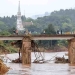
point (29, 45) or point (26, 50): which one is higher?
point (29, 45)

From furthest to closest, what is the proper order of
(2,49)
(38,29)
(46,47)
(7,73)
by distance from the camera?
(38,29), (46,47), (2,49), (7,73)

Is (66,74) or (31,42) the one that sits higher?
(31,42)

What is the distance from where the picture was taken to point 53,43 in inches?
5423

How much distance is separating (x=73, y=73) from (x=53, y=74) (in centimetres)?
Answer: 291

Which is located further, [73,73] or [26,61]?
[26,61]

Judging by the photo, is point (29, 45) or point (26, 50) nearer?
point (26, 50)

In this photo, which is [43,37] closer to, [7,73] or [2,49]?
[7,73]

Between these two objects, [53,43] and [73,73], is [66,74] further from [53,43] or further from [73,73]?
[53,43]

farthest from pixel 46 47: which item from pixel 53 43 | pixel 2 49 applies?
pixel 2 49

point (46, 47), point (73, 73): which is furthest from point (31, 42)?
point (46, 47)

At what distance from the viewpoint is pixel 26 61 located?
2450 inches

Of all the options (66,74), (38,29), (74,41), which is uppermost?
(38,29)

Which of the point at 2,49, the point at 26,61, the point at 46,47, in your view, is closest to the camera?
the point at 26,61

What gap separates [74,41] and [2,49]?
146 feet
